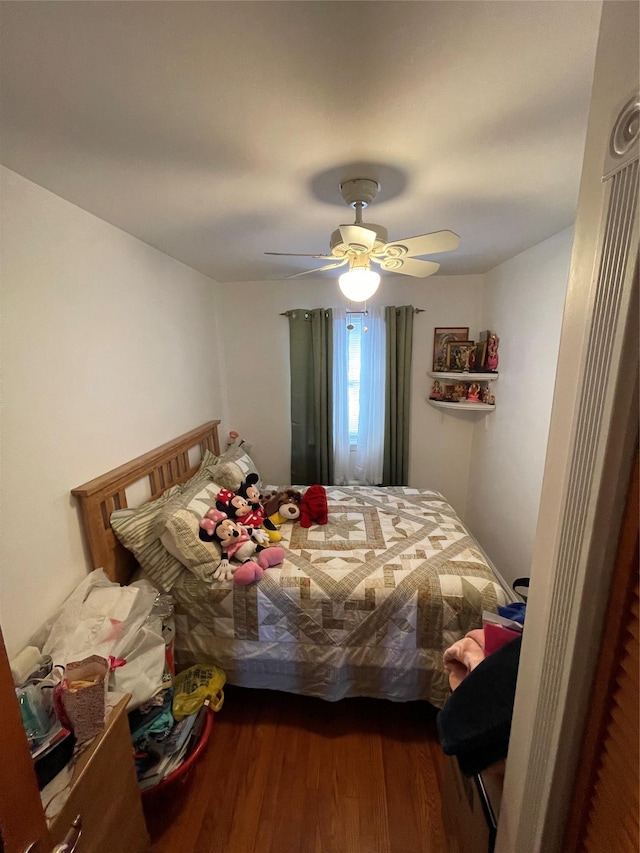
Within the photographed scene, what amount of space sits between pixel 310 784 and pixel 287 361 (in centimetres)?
290

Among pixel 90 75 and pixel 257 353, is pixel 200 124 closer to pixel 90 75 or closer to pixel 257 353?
pixel 90 75

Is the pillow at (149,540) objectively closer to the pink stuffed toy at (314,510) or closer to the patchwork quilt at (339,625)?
the patchwork quilt at (339,625)

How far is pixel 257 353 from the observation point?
3408 millimetres

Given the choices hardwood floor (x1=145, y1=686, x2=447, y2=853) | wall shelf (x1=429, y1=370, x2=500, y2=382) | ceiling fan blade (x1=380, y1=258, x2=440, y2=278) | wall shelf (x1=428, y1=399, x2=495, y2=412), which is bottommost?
hardwood floor (x1=145, y1=686, x2=447, y2=853)

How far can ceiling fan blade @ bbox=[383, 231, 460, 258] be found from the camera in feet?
4.76

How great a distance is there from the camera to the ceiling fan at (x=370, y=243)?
53.5 inches

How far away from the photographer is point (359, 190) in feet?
4.48

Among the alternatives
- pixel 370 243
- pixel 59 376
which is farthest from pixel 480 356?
pixel 59 376

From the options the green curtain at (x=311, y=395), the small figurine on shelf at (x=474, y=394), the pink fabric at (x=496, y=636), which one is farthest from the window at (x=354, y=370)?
the pink fabric at (x=496, y=636)

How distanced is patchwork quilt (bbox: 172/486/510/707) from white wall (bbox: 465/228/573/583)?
81 cm

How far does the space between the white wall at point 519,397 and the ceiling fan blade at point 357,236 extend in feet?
4.25

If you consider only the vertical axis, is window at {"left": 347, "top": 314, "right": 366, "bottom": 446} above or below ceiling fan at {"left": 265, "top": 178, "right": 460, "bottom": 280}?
below

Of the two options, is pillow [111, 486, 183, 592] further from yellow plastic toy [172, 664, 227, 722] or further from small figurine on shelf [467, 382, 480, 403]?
small figurine on shelf [467, 382, 480, 403]

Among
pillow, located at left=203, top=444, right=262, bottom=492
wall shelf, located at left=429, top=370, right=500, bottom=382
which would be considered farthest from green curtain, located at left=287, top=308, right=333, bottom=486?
wall shelf, located at left=429, top=370, right=500, bottom=382
